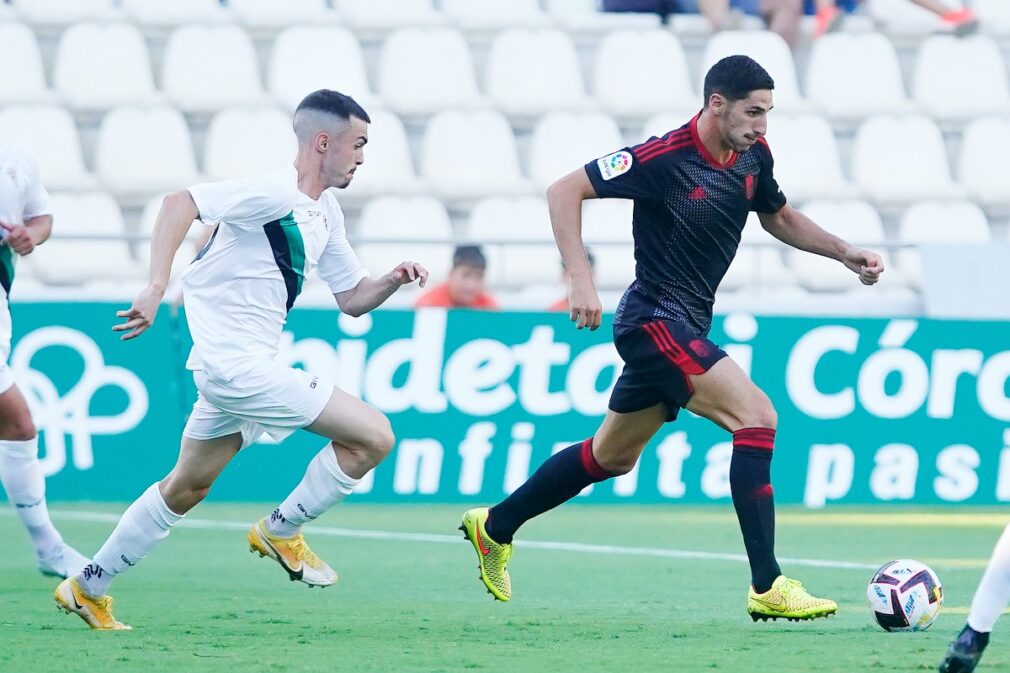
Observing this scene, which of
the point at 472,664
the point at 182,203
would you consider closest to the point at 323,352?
the point at 182,203

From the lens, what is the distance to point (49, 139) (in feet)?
43.3

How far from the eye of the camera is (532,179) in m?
13.7

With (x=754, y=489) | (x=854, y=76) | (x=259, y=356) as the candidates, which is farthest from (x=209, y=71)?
(x=754, y=489)

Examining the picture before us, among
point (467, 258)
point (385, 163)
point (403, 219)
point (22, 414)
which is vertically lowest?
point (22, 414)

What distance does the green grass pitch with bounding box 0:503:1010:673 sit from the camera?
5238mm

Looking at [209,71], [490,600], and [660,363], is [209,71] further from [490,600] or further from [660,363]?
[660,363]

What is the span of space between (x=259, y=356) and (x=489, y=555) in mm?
1300

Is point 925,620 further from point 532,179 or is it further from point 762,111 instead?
point 532,179

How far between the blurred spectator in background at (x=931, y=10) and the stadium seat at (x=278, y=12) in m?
4.36

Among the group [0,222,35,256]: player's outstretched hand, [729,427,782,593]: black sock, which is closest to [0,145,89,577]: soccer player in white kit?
[0,222,35,256]: player's outstretched hand

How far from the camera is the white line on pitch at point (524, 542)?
8.59m

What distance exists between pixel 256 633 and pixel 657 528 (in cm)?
471

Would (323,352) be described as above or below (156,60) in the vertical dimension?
below

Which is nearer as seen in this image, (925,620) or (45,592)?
(925,620)
